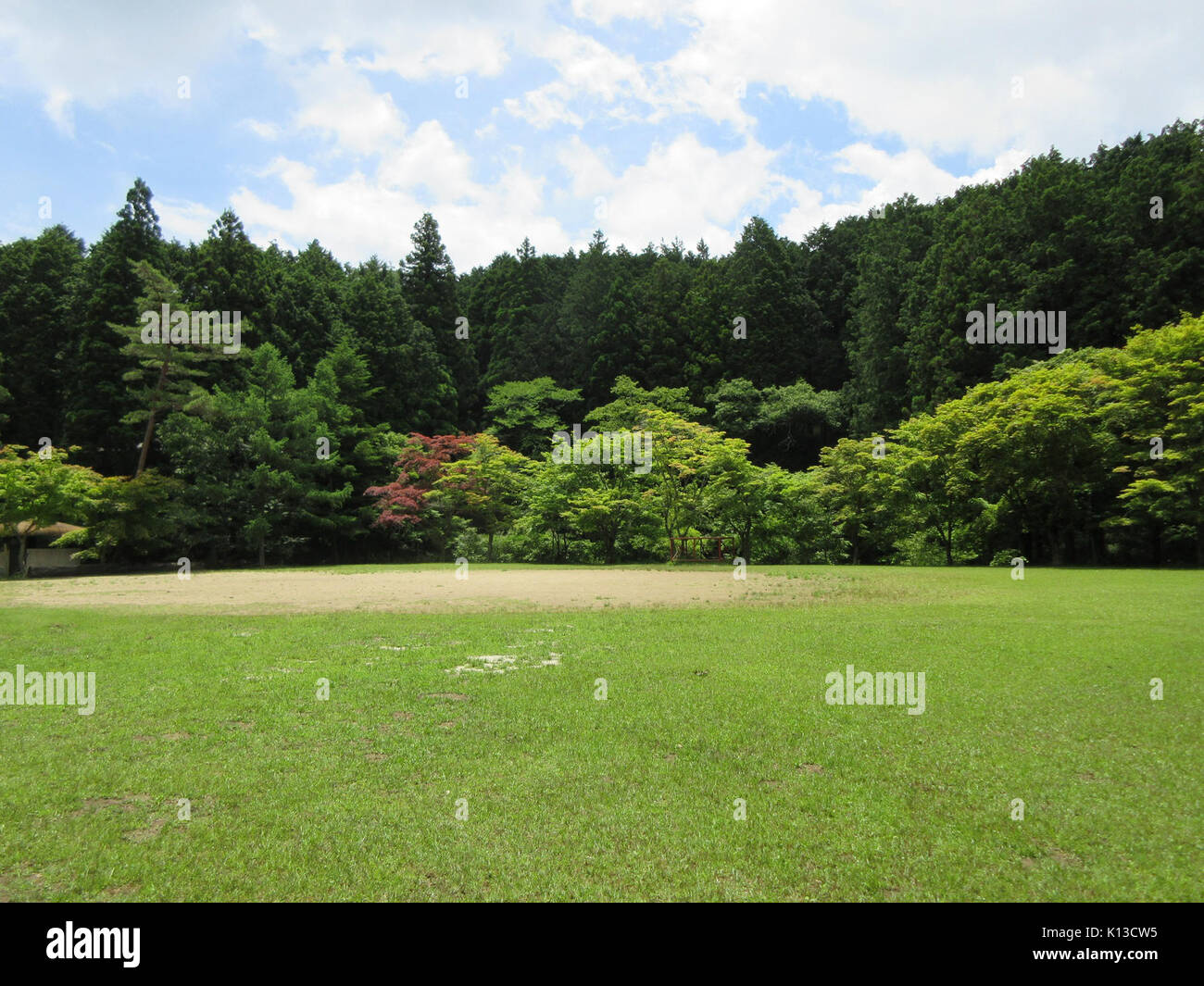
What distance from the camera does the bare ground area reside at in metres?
15.3

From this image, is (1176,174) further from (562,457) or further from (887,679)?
(887,679)

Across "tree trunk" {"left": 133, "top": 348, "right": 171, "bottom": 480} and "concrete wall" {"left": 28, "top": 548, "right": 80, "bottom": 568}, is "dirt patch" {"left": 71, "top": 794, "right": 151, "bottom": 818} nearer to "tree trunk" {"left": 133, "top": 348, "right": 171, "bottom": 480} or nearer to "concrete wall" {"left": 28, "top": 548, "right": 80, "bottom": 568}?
"concrete wall" {"left": 28, "top": 548, "right": 80, "bottom": 568}

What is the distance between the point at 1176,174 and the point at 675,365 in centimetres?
2916

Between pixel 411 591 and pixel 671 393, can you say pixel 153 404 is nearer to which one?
pixel 411 591

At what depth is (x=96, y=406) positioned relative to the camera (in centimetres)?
3516

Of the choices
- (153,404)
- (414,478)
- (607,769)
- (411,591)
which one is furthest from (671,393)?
(607,769)

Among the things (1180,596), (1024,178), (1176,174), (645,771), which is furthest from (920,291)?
(645,771)

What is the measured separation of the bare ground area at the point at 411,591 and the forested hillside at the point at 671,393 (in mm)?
6647

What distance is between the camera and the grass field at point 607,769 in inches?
144

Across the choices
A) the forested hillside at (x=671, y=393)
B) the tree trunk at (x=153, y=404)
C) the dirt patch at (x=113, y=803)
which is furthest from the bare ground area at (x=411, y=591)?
A: the dirt patch at (x=113, y=803)

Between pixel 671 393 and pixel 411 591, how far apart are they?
2804 cm

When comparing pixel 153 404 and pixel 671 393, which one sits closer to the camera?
pixel 153 404

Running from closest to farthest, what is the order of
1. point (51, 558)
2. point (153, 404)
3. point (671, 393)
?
point (51, 558)
point (153, 404)
point (671, 393)

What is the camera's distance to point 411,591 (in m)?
18.7
